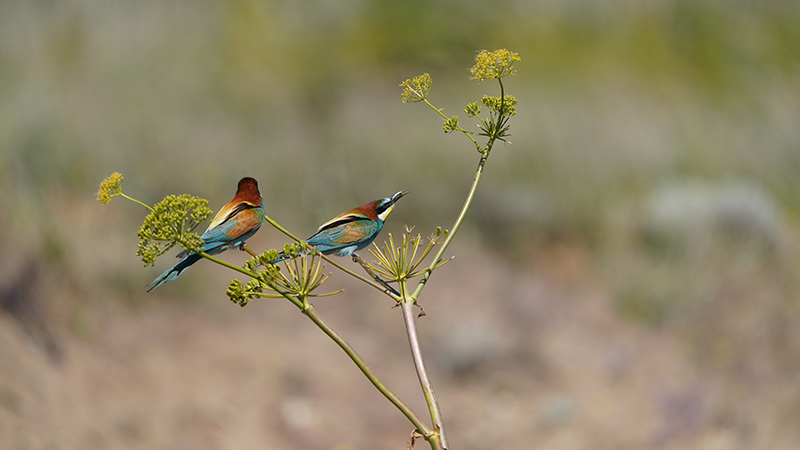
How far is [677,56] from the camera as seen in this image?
7367 millimetres

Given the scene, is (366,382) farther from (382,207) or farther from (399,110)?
(382,207)

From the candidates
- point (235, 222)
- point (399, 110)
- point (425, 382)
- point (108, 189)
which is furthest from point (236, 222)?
point (399, 110)

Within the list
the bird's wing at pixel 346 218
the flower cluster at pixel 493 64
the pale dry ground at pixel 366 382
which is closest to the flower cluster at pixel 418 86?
the flower cluster at pixel 493 64

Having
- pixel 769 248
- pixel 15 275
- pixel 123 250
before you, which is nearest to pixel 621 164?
pixel 769 248

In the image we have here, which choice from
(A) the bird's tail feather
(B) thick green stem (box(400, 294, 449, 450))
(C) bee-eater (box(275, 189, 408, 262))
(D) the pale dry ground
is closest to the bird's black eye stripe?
(C) bee-eater (box(275, 189, 408, 262))

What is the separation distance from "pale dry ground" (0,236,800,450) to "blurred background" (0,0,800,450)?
2 centimetres

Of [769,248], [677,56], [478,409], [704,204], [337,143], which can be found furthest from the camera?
[677,56]

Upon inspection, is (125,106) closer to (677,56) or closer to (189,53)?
(189,53)

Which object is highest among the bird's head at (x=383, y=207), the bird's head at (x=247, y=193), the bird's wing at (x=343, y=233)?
the bird's head at (x=383, y=207)

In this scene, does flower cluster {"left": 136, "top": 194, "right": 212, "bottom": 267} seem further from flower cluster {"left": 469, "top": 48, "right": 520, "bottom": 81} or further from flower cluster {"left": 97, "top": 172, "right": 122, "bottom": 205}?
flower cluster {"left": 469, "top": 48, "right": 520, "bottom": 81}

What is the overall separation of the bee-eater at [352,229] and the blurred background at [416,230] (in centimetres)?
270

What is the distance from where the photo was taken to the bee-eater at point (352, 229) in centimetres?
73

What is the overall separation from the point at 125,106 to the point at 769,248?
5839mm

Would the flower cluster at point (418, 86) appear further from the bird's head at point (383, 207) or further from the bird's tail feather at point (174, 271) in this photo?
the bird's tail feather at point (174, 271)
